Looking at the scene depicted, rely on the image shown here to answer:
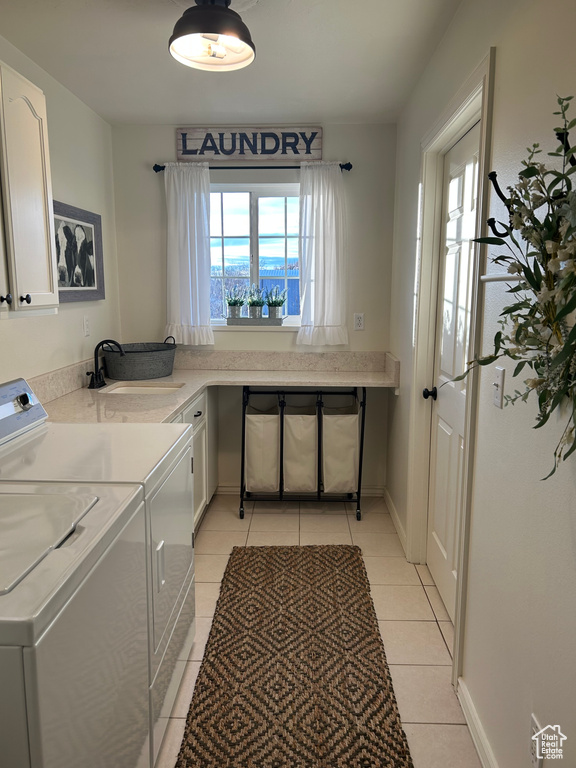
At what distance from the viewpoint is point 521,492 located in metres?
1.48

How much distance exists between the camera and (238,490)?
4.06 metres

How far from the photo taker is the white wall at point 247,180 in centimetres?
364

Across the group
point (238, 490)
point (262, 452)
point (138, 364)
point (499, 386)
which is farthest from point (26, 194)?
point (238, 490)

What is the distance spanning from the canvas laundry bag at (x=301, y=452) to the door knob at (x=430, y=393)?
91 cm

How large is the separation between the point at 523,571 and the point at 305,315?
8.33 ft

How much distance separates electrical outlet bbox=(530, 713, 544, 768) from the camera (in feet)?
4.34

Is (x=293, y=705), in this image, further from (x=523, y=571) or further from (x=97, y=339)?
(x=97, y=339)

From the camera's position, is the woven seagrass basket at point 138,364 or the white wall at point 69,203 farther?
the woven seagrass basket at point 138,364

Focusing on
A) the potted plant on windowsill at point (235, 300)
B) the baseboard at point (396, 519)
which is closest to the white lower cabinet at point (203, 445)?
the potted plant on windowsill at point (235, 300)

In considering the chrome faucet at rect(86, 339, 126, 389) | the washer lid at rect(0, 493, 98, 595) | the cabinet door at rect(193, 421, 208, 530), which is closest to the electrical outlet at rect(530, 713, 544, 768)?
the washer lid at rect(0, 493, 98, 595)

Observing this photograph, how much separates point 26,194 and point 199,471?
188cm

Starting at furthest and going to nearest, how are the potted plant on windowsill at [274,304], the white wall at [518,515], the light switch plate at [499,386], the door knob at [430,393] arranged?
the potted plant on windowsill at [274,304] → the door knob at [430,393] → the light switch plate at [499,386] → the white wall at [518,515]

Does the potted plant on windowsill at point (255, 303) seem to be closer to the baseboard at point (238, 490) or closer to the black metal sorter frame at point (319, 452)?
the black metal sorter frame at point (319, 452)

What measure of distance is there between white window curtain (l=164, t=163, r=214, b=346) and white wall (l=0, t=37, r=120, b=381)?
39cm
